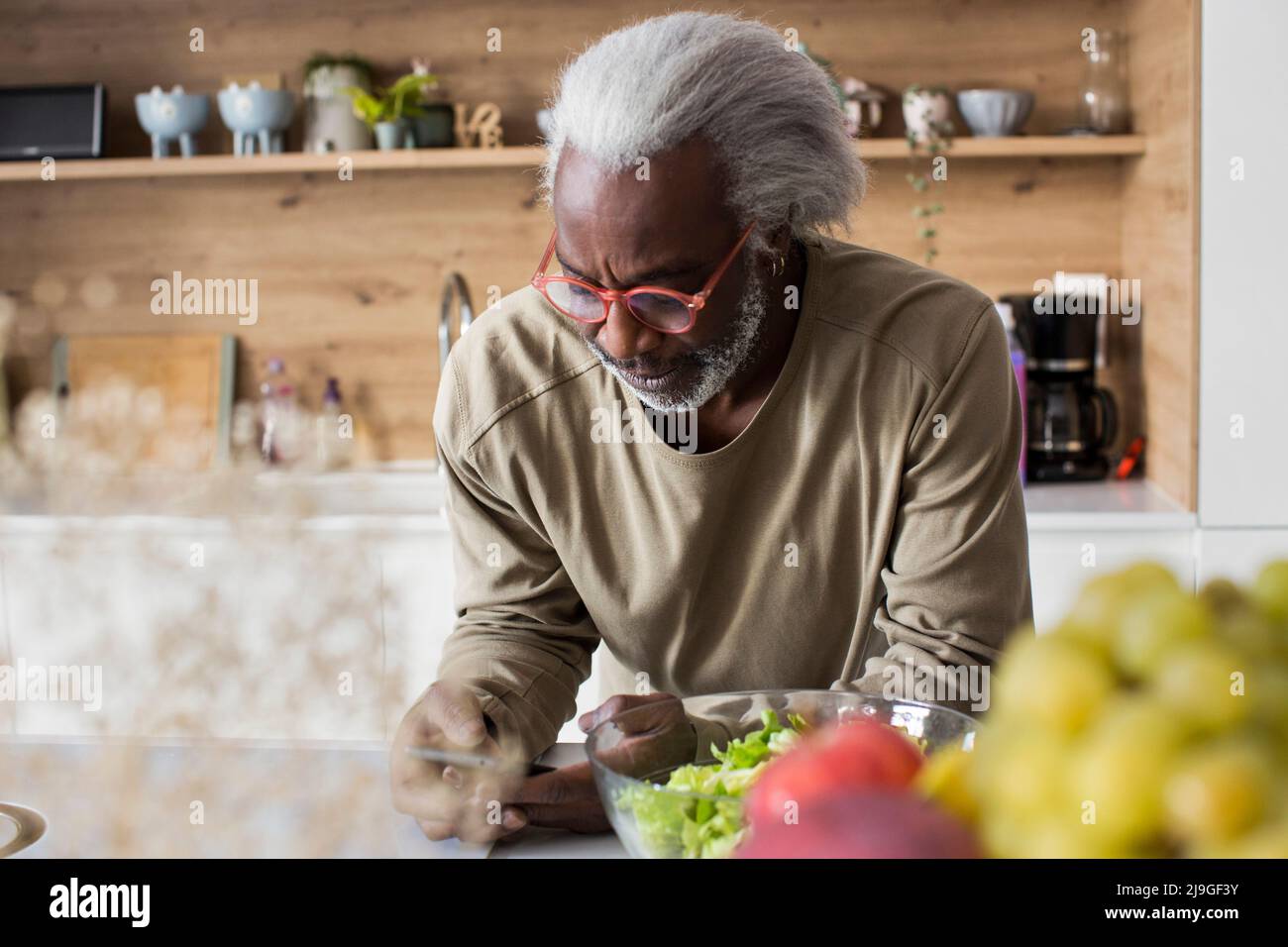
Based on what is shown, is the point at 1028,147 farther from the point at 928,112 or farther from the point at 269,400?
the point at 269,400

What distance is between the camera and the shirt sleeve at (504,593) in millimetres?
1283

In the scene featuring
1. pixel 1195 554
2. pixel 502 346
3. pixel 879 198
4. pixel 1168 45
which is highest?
pixel 1168 45

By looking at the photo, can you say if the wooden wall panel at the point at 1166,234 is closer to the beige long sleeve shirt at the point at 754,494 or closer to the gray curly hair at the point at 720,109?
the beige long sleeve shirt at the point at 754,494

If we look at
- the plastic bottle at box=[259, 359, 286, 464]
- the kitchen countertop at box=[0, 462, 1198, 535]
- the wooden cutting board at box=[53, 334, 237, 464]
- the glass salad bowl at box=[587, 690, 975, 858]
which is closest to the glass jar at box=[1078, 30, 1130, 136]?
the kitchen countertop at box=[0, 462, 1198, 535]

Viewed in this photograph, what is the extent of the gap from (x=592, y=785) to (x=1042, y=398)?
202cm

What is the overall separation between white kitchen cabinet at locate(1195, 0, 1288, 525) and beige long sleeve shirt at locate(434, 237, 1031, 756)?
125 cm

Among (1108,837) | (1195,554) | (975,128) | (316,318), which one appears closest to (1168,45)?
(975,128)

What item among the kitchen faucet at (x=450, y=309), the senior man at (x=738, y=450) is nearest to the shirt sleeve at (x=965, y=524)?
the senior man at (x=738, y=450)

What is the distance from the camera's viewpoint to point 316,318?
3.15 metres

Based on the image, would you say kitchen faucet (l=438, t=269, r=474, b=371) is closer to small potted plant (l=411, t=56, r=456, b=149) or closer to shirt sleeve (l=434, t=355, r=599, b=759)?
small potted plant (l=411, t=56, r=456, b=149)

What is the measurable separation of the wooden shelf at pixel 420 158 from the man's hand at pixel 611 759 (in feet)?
6.32

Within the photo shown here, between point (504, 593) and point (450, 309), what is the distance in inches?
71.9
